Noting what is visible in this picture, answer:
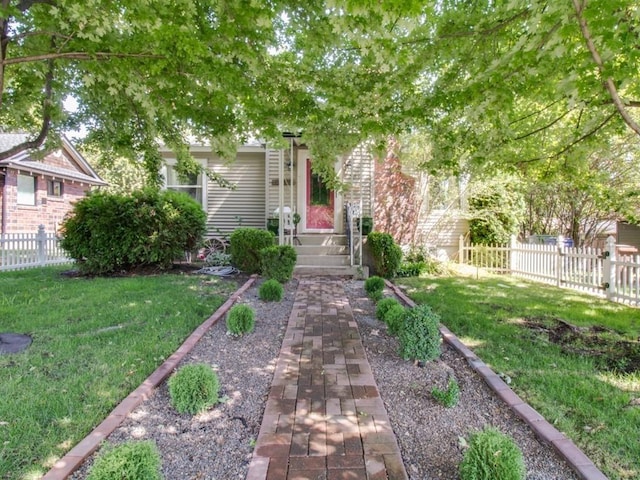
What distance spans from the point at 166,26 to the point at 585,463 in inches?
180

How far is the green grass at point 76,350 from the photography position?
2569 mm

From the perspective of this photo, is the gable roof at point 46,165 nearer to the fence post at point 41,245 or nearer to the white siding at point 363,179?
the fence post at point 41,245

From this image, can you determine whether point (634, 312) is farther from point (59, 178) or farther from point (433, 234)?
point (59, 178)

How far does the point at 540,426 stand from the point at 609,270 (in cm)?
681

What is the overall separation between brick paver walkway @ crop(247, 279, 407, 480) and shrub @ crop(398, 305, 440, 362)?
1.53ft

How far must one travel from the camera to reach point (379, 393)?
322 centimetres

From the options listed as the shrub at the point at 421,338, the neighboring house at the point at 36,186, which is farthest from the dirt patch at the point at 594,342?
the neighboring house at the point at 36,186

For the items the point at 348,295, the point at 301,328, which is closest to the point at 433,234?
the point at 348,295

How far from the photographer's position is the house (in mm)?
10328

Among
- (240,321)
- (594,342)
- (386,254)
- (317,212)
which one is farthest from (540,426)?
(317,212)

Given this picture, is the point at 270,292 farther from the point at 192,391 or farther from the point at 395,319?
the point at 192,391

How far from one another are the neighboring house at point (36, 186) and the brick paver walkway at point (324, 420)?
14.8 m

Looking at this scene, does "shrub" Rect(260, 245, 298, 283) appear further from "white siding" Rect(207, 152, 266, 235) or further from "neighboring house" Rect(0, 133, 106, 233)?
"neighboring house" Rect(0, 133, 106, 233)

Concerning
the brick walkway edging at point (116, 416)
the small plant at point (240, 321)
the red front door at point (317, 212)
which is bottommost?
the brick walkway edging at point (116, 416)
